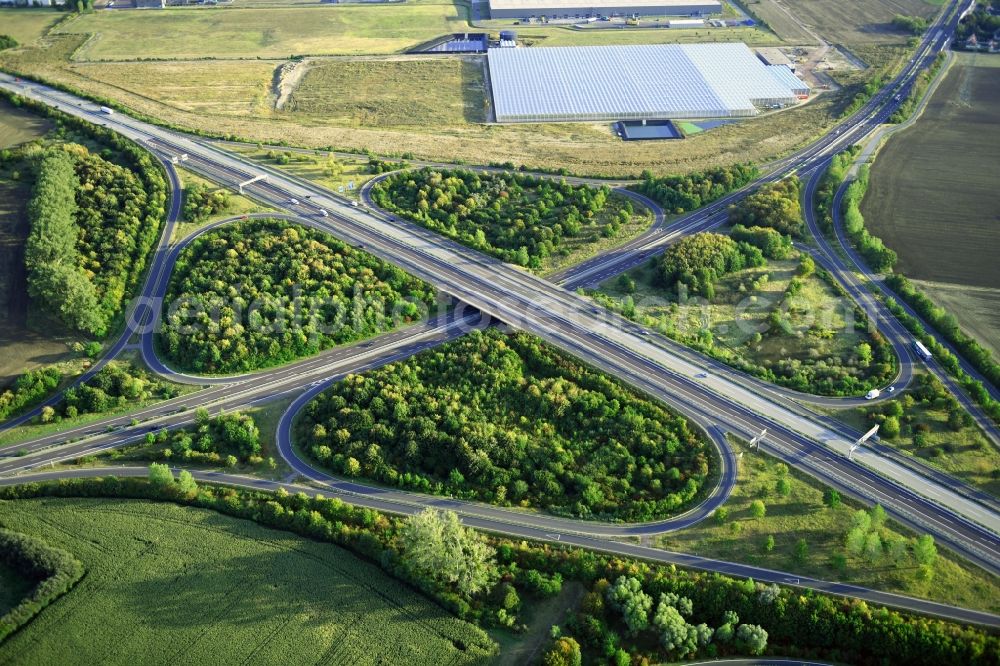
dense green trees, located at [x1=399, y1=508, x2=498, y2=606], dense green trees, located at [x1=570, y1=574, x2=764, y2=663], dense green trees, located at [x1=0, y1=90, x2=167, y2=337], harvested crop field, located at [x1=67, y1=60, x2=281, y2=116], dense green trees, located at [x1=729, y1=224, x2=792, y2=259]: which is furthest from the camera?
harvested crop field, located at [x1=67, y1=60, x2=281, y2=116]

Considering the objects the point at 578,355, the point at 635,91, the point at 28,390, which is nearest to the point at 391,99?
the point at 635,91

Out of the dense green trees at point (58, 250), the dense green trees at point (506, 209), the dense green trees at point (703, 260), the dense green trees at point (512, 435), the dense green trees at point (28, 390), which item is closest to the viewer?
the dense green trees at point (512, 435)

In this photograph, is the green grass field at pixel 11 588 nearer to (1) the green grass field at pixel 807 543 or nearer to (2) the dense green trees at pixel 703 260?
(1) the green grass field at pixel 807 543

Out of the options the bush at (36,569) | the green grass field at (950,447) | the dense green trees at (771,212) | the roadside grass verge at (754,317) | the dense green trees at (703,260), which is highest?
the dense green trees at (771,212)

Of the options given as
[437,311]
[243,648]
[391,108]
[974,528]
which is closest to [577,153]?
[391,108]

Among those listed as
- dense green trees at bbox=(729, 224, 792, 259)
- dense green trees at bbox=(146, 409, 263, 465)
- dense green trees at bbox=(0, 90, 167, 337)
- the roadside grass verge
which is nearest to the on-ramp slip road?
dense green trees at bbox=(146, 409, 263, 465)

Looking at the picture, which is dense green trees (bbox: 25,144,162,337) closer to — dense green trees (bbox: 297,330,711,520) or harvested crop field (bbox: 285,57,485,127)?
dense green trees (bbox: 297,330,711,520)

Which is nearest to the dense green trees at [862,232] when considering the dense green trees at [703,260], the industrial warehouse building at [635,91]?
the dense green trees at [703,260]
